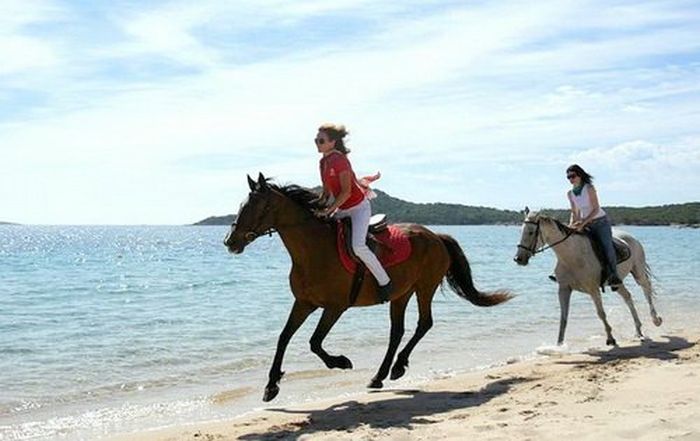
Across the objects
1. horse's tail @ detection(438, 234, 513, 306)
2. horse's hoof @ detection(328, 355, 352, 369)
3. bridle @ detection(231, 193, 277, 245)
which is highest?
bridle @ detection(231, 193, 277, 245)

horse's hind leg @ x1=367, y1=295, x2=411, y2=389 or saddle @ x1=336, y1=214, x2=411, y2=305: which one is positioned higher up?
saddle @ x1=336, y1=214, x2=411, y2=305

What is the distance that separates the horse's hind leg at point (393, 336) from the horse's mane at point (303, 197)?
1759 mm

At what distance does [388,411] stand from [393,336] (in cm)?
160

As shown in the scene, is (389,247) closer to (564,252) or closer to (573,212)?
(564,252)

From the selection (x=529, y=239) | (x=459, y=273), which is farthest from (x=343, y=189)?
(x=529, y=239)

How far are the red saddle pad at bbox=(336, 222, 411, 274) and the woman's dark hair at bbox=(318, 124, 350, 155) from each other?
0.78 m

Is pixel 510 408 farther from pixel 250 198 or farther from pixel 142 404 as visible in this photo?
pixel 142 404

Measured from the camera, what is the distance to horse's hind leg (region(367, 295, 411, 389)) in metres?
9.55

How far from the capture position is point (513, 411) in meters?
7.46

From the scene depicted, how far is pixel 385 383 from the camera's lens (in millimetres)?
10359

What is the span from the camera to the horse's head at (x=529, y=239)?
11.6 m

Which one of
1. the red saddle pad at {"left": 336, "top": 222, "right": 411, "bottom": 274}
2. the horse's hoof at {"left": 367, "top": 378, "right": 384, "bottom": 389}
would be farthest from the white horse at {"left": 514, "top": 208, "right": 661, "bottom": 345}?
the horse's hoof at {"left": 367, "top": 378, "right": 384, "bottom": 389}

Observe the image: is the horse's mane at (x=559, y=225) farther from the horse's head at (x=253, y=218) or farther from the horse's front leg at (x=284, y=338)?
the horse's head at (x=253, y=218)

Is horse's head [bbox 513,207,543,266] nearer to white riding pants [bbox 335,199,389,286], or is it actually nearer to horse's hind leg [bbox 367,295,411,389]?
horse's hind leg [bbox 367,295,411,389]
